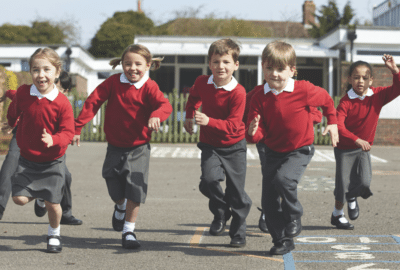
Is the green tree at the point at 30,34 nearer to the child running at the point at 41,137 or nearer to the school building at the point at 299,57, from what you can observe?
the school building at the point at 299,57

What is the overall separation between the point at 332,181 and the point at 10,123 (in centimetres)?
633

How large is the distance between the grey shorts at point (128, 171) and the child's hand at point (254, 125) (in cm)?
111

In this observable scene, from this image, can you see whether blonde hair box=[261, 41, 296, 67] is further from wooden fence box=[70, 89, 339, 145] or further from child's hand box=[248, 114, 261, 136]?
wooden fence box=[70, 89, 339, 145]

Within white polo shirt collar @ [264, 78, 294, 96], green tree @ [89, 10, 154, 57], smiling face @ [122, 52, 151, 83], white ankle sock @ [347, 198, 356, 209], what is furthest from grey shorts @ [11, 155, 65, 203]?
green tree @ [89, 10, 154, 57]

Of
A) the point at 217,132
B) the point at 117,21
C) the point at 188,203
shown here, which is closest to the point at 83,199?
the point at 188,203

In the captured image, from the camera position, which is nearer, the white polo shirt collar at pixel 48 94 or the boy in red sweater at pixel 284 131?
the boy in red sweater at pixel 284 131

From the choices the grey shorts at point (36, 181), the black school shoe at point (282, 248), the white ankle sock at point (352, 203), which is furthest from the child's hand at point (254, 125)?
the white ankle sock at point (352, 203)

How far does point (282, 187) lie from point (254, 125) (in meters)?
0.57

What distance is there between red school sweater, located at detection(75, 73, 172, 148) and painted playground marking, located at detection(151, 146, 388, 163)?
8.88m

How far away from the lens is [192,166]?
12.2 m

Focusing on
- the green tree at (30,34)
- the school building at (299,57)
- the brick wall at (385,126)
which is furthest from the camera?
the green tree at (30,34)

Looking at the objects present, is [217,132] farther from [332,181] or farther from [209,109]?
[332,181]

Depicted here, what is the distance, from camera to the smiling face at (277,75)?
4.68m

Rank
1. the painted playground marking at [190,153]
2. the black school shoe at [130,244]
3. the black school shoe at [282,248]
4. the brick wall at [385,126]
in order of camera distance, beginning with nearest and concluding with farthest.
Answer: the black school shoe at [282,248], the black school shoe at [130,244], the painted playground marking at [190,153], the brick wall at [385,126]
